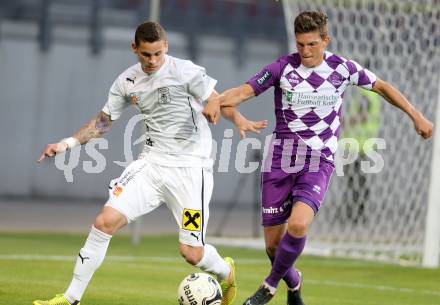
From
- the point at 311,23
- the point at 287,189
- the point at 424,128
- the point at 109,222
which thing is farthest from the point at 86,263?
the point at 424,128

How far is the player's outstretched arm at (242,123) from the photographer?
7328mm

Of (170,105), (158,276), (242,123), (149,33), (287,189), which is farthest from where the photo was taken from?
(158,276)

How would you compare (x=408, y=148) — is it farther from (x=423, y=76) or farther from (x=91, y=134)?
(x=91, y=134)

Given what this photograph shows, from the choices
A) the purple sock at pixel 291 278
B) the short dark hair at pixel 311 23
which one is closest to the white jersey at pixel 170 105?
the short dark hair at pixel 311 23

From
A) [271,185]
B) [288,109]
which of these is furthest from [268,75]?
[271,185]

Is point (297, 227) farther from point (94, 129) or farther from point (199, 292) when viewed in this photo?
point (94, 129)

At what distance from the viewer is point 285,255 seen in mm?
7836

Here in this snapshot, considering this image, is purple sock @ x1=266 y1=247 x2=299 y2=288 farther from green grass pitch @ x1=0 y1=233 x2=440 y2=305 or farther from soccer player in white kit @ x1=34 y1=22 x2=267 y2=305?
green grass pitch @ x1=0 y1=233 x2=440 y2=305

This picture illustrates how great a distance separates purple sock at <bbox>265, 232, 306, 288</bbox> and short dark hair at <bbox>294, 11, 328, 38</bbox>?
1.41m

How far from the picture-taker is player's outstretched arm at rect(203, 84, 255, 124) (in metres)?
7.42

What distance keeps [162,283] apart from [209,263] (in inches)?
87.0

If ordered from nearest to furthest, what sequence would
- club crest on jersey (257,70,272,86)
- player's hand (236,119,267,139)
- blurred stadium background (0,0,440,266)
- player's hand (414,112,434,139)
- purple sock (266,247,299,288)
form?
player's hand (236,119,267,139), player's hand (414,112,434,139), club crest on jersey (257,70,272,86), purple sock (266,247,299,288), blurred stadium background (0,0,440,266)

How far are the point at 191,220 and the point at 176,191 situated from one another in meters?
0.23

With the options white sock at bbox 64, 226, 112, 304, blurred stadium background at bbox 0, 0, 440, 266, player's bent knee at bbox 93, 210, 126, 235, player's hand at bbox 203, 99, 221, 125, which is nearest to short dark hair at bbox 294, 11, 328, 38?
player's hand at bbox 203, 99, 221, 125
